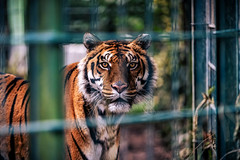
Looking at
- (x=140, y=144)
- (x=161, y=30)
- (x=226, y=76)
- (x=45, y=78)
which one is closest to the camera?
(x=45, y=78)

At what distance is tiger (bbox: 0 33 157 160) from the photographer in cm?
100

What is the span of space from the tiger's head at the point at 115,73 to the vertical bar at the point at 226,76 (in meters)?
0.49

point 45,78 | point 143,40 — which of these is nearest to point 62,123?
point 45,78

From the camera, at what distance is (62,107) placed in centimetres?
92

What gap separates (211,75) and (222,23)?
0.78 feet

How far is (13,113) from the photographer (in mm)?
1045

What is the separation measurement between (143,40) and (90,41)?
185 mm

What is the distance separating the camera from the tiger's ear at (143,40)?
3.48ft

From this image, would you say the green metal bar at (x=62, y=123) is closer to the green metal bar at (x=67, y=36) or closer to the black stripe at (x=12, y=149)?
the black stripe at (x=12, y=149)

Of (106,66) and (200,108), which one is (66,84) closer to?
(106,66)

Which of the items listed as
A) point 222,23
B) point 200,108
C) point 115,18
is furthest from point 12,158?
point 115,18

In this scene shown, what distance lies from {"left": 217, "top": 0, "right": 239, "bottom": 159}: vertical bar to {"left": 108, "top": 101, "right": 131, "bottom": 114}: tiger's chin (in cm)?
57

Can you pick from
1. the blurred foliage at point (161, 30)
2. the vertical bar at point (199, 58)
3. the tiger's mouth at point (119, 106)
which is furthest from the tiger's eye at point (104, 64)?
the blurred foliage at point (161, 30)

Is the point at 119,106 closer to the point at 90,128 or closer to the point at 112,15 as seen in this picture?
the point at 90,128
